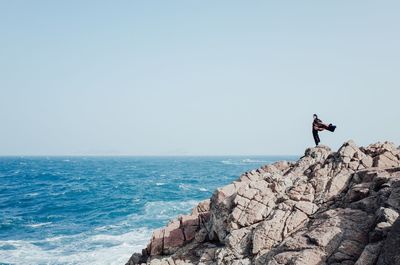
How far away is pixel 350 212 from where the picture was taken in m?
13.4

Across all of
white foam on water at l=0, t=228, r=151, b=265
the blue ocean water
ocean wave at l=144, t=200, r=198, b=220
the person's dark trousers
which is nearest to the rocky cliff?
the person's dark trousers

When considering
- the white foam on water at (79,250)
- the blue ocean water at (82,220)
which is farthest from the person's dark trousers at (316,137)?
the blue ocean water at (82,220)

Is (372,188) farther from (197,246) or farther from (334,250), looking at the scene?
(197,246)

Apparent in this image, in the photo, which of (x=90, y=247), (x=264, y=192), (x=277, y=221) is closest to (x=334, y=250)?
(x=277, y=221)

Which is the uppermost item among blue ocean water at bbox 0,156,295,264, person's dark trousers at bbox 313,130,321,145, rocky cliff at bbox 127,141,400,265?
person's dark trousers at bbox 313,130,321,145

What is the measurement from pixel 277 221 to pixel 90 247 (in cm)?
2026

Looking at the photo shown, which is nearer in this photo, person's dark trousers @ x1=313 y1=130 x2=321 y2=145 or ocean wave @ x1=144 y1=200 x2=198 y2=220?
person's dark trousers @ x1=313 y1=130 x2=321 y2=145

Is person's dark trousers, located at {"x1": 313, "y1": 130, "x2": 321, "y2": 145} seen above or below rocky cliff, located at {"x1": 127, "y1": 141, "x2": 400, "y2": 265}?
above

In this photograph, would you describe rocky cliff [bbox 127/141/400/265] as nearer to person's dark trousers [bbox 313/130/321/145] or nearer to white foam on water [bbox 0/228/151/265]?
person's dark trousers [bbox 313/130/321/145]

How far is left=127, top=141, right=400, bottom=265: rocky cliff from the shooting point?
1173 cm

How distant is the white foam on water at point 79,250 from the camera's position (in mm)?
26641

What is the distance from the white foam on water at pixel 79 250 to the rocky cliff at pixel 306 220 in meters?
9.03

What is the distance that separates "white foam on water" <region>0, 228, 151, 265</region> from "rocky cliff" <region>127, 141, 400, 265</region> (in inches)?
355

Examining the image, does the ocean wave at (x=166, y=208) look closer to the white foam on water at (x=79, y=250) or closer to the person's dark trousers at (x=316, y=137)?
the white foam on water at (x=79, y=250)
